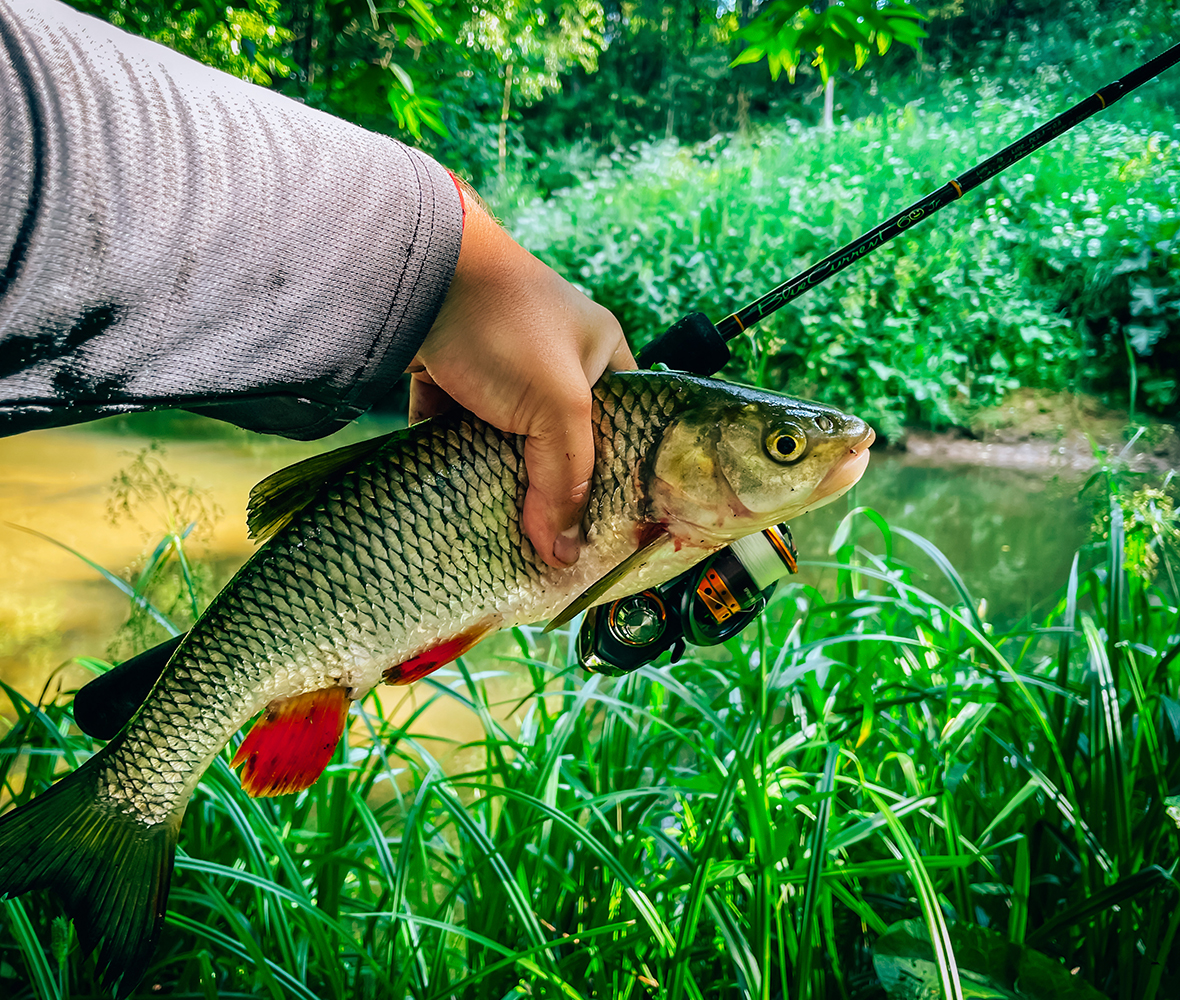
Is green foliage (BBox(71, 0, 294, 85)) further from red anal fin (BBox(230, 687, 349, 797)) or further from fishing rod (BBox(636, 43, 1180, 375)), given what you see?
red anal fin (BBox(230, 687, 349, 797))

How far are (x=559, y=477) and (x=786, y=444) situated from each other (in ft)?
0.71

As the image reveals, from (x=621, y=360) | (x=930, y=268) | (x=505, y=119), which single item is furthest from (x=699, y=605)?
(x=505, y=119)

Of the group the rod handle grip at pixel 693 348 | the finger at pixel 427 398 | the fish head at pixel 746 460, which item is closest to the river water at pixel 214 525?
the finger at pixel 427 398

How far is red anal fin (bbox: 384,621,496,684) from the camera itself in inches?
30.4

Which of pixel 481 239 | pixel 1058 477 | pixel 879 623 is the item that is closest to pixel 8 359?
pixel 481 239

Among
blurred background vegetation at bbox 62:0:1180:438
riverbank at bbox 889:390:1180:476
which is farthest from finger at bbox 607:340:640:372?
riverbank at bbox 889:390:1180:476

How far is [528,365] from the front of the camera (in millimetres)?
704

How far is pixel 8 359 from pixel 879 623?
5.51 ft

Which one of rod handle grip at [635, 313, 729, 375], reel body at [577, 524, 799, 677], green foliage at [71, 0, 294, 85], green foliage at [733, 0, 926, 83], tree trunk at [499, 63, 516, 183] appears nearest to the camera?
reel body at [577, 524, 799, 677]

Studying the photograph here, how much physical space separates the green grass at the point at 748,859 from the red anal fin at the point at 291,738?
31cm

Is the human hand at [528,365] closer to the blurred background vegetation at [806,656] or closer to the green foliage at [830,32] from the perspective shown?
the blurred background vegetation at [806,656]

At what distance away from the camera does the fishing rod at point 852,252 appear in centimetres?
93

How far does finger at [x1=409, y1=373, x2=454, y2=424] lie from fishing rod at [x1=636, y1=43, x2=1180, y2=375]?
0.82 feet

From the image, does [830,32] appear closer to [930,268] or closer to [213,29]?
[930,268]
